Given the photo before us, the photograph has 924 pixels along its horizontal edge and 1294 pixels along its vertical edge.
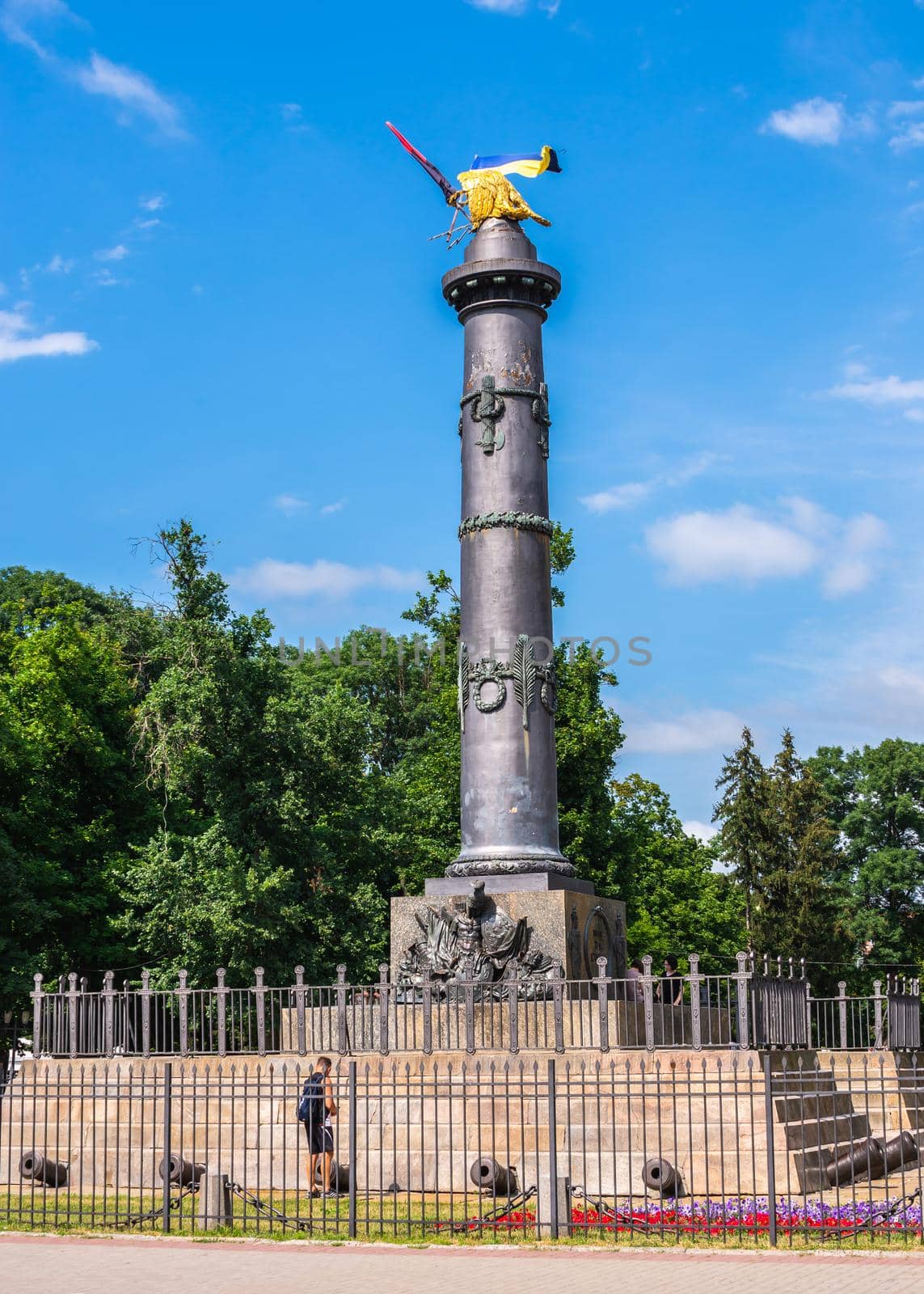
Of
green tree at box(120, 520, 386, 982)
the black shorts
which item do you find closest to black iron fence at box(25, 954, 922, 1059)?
the black shorts

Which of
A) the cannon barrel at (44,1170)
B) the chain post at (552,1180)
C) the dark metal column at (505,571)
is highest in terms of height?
the dark metal column at (505,571)

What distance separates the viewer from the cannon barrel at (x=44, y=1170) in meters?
18.7

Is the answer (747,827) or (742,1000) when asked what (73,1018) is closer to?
(742,1000)

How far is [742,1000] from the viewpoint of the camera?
18438 mm

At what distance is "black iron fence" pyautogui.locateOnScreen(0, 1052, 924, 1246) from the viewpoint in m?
14.7

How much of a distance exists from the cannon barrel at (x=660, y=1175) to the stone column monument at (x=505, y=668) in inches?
213

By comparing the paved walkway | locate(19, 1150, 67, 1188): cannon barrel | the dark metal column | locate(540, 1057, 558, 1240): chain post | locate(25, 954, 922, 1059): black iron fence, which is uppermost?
the dark metal column

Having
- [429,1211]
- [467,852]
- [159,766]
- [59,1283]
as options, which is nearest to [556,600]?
[159,766]

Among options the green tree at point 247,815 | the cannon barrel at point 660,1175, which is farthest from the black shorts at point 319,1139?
the green tree at point 247,815

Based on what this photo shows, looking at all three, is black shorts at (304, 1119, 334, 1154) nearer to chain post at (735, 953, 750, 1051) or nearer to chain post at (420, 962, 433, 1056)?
chain post at (420, 962, 433, 1056)

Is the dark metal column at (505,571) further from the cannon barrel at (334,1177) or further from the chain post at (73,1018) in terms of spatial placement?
the cannon barrel at (334,1177)

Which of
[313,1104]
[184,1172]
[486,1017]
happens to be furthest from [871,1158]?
[184,1172]

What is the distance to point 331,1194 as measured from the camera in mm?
17125

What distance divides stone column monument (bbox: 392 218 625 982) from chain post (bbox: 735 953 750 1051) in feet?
11.0
